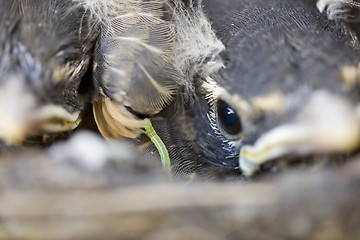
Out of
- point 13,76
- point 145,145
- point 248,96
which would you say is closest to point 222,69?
point 248,96

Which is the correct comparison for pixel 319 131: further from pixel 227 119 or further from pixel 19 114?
pixel 19 114

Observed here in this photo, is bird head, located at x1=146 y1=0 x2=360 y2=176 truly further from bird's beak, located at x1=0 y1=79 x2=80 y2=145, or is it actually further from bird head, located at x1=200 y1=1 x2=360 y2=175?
bird's beak, located at x1=0 y1=79 x2=80 y2=145

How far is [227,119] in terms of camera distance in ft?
Answer: 3.40

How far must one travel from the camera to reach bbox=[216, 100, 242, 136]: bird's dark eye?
3.28 ft

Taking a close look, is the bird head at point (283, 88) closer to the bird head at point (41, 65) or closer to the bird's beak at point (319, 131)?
the bird's beak at point (319, 131)

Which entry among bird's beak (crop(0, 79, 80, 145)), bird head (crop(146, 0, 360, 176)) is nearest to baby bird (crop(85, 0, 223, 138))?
bird head (crop(146, 0, 360, 176))

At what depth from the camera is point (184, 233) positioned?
67 centimetres

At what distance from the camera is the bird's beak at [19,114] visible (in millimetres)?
914

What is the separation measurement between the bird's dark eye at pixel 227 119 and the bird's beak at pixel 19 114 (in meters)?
0.36

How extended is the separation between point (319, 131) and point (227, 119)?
9.9 inches

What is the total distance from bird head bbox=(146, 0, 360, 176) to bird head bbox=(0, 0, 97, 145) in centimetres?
24

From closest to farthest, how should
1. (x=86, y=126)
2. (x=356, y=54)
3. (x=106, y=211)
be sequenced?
(x=106, y=211)
(x=356, y=54)
(x=86, y=126)

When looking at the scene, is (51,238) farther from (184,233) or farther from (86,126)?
(86,126)

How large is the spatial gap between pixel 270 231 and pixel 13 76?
58cm
